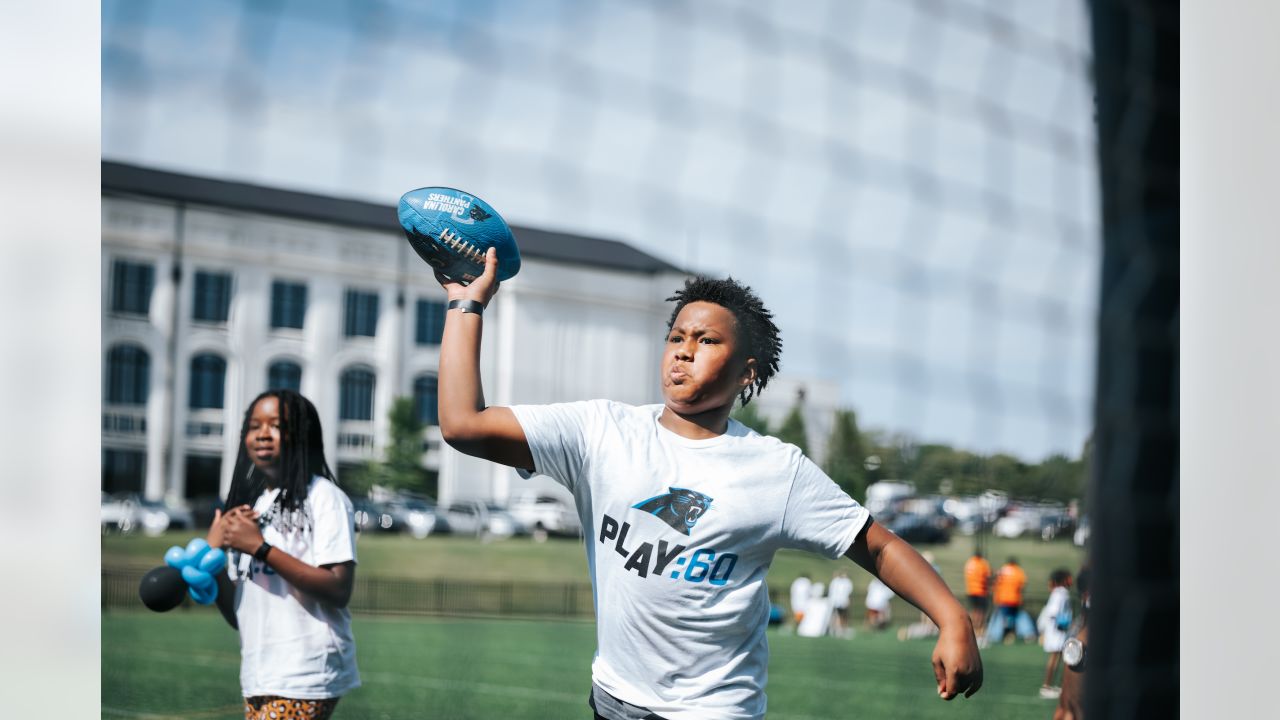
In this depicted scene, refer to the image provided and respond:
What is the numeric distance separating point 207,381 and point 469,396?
47.7 ft

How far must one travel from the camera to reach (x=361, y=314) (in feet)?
50.9

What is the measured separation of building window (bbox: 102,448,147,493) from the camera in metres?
15.8

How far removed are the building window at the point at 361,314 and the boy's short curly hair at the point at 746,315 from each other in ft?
40.4

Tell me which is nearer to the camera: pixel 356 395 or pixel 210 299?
pixel 210 299

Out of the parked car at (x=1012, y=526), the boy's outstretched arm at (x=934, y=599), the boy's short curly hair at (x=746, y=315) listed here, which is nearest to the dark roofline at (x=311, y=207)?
the boy's short curly hair at (x=746, y=315)

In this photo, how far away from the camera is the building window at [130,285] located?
1098 centimetres

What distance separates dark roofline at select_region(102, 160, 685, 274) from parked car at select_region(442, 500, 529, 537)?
6914mm

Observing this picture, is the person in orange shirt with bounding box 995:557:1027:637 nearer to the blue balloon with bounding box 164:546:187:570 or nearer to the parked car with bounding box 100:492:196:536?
the blue balloon with bounding box 164:546:187:570

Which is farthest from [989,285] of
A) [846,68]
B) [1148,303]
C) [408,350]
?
[408,350]

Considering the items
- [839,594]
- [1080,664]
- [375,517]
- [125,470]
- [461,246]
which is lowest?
[375,517]
